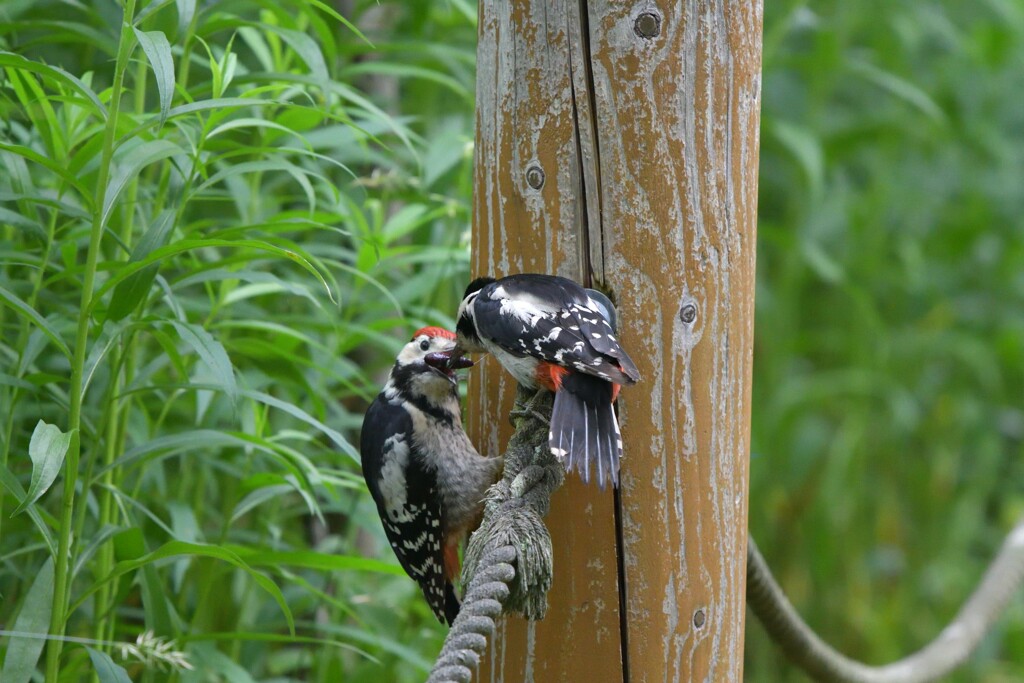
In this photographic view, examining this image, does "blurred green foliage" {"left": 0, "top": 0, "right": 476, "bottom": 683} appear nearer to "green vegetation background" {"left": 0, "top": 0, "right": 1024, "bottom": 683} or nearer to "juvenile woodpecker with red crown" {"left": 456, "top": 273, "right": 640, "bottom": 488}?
"green vegetation background" {"left": 0, "top": 0, "right": 1024, "bottom": 683}

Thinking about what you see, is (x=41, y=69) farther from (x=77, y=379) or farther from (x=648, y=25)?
(x=648, y=25)

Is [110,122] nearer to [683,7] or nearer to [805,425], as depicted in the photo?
[683,7]

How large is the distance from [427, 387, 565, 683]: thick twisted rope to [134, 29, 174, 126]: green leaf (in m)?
0.56

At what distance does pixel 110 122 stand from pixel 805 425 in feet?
10.6

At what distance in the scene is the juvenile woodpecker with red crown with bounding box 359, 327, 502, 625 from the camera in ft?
5.38

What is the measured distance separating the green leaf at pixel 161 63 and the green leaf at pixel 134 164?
0.16 metres

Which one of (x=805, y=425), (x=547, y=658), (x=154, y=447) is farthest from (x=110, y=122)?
(x=805, y=425)

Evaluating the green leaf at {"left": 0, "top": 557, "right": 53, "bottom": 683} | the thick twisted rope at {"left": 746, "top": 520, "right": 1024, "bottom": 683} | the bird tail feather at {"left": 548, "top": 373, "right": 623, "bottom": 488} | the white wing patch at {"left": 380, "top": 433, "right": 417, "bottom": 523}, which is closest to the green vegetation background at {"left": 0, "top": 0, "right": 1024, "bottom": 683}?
the green leaf at {"left": 0, "top": 557, "right": 53, "bottom": 683}

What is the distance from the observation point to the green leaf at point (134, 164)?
1290mm

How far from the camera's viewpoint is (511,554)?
1.12 metres

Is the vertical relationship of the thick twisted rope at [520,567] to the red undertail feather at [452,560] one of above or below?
above

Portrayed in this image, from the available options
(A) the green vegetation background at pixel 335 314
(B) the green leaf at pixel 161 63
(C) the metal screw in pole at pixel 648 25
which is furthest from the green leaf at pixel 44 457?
(C) the metal screw in pole at pixel 648 25

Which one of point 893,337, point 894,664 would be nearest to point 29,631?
point 894,664

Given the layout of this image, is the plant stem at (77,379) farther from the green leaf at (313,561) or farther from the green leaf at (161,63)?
the green leaf at (313,561)
